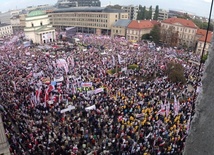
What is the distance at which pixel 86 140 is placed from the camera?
13.7 metres

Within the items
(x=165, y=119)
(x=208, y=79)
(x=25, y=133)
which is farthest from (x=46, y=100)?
(x=208, y=79)

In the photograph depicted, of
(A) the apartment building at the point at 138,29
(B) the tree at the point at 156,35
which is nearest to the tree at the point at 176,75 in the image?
(B) the tree at the point at 156,35

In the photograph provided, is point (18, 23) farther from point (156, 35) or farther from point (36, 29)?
point (156, 35)

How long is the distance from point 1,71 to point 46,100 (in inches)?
499

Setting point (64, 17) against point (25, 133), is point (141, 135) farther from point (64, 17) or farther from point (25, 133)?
point (64, 17)

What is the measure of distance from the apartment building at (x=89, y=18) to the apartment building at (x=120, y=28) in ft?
10.8

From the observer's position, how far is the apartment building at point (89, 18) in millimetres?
68062

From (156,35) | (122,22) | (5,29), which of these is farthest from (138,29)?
(5,29)

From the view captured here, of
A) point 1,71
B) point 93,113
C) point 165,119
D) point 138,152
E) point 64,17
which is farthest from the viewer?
point 64,17

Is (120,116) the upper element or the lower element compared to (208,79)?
lower

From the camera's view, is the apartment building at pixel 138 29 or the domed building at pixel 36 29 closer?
the apartment building at pixel 138 29

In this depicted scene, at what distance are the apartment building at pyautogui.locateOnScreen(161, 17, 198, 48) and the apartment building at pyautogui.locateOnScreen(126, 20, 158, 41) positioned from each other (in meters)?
5.97

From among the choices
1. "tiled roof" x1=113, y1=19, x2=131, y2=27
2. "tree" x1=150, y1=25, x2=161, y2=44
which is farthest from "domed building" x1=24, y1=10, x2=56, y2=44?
"tree" x1=150, y1=25, x2=161, y2=44

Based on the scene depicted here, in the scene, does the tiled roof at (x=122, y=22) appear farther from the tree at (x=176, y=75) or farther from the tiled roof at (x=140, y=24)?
the tree at (x=176, y=75)
